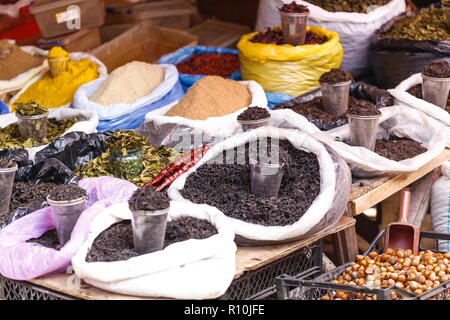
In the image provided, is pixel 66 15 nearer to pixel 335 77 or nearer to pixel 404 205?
pixel 335 77

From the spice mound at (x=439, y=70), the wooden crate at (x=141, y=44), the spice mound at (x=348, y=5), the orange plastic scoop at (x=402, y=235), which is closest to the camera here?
the orange plastic scoop at (x=402, y=235)

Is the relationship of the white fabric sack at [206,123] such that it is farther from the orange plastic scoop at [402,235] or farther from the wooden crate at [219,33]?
the wooden crate at [219,33]

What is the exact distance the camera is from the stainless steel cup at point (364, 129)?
2.39 m

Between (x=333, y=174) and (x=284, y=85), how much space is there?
127 centimetres

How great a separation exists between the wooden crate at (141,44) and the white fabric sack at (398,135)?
64.8 inches

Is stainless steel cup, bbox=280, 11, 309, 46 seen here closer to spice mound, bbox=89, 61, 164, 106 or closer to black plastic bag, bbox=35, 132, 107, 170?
spice mound, bbox=89, 61, 164, 106

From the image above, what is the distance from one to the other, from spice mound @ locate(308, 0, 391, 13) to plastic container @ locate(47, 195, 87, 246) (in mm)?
2414

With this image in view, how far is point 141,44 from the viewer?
13.7ft

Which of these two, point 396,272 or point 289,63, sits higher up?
point 289,63

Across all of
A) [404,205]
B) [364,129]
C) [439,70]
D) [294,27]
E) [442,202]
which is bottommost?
[442,202]

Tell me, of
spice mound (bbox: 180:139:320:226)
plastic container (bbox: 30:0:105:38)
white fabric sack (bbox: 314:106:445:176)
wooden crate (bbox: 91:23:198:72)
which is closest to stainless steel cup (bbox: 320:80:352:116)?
white fabric sack (bbox: 314:106:445:176)

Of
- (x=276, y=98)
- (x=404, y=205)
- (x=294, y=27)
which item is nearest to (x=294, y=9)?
(x=294, y=27)

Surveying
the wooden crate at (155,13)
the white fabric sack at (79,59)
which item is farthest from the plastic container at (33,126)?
the wooden crate at (155,13)

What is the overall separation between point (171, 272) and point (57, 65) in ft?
6.63
